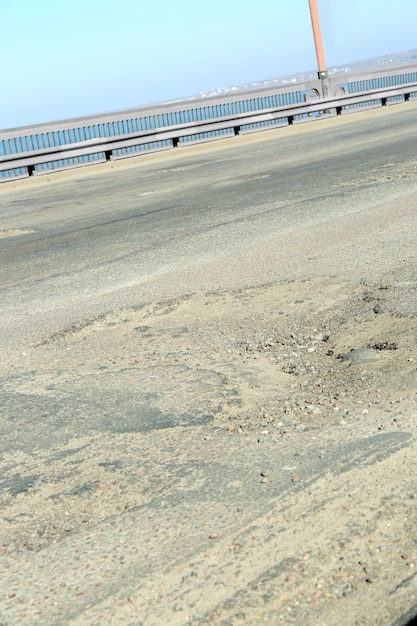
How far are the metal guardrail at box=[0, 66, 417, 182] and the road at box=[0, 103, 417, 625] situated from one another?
11608 mm

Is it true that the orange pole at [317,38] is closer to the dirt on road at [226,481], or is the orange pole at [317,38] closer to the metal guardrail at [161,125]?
the metal guardrail at [161,125]

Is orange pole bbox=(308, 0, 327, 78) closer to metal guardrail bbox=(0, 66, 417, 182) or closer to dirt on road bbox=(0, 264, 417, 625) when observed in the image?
metal guardrail bbox=(0, 66, 417, 182)

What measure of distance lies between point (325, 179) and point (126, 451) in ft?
32.6

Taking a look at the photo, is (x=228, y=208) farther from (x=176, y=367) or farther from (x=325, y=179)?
(x=176, y=367)

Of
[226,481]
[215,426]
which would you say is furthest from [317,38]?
[226,481]

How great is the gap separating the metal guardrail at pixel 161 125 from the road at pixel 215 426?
38.1ft

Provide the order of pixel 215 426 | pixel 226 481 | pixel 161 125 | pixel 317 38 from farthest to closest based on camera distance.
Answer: pixel 317 38
pixel 161 125
pixel 215 426
pixel 226 481

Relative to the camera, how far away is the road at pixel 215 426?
2965mm

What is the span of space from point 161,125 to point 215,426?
21.8m

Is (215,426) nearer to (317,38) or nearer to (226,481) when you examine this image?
(226,481)

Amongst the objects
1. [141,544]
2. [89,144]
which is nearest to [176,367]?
[141,544]

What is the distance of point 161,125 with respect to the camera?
83.0 feet

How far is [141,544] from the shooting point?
328 cm

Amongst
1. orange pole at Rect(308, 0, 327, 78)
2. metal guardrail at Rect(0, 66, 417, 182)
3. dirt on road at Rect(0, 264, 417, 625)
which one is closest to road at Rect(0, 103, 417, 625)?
dirt on road at Rect(0, 264, 417, 625)
